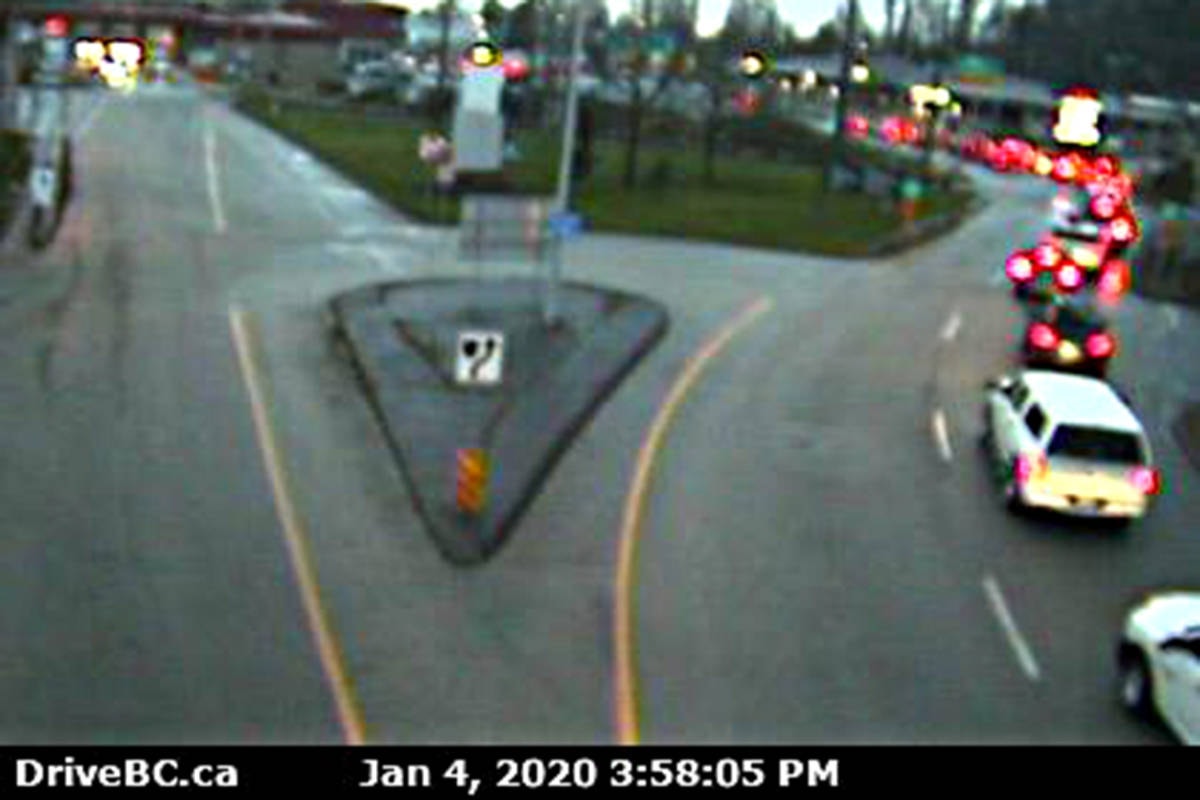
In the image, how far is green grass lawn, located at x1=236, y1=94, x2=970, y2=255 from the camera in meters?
54.5

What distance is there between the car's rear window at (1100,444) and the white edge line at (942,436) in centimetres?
320

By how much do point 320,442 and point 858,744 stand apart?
36.4ft

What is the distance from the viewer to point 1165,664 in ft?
52.5

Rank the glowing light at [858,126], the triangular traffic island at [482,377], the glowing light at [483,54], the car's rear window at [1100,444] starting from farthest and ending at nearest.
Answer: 1. the glowing light at [858,126]
2. the glowing light at [483,54]
3. the car's rear window at [1100,444]
4. the triangular traffic island at [482,377]

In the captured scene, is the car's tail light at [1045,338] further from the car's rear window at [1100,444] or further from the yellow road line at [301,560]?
the yellow road line at [301,560]

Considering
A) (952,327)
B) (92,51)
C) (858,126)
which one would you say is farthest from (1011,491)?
(858,126)

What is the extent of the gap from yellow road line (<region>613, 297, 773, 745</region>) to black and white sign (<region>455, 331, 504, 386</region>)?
2213 mm

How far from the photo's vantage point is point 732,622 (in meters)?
18.4

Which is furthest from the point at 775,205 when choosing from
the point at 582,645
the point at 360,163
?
the point at 582,645

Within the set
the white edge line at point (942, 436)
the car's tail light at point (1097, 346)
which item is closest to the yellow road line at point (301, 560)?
the white edge line at point (942, 436)

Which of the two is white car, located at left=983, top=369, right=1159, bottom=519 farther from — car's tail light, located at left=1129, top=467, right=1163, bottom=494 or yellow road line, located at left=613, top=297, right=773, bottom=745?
yellow road line, located at left=613, top=297, right=773, bottom=745

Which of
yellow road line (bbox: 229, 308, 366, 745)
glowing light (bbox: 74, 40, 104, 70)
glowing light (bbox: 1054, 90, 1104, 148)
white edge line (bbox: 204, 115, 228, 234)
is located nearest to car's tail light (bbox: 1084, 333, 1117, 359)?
glowing light (bbox: 1054, 90, 1104, 148)

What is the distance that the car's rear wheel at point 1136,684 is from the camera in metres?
16.5

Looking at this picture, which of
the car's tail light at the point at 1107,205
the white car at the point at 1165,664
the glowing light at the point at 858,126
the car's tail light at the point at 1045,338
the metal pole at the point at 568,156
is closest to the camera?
the white car at the point at 1165,664
